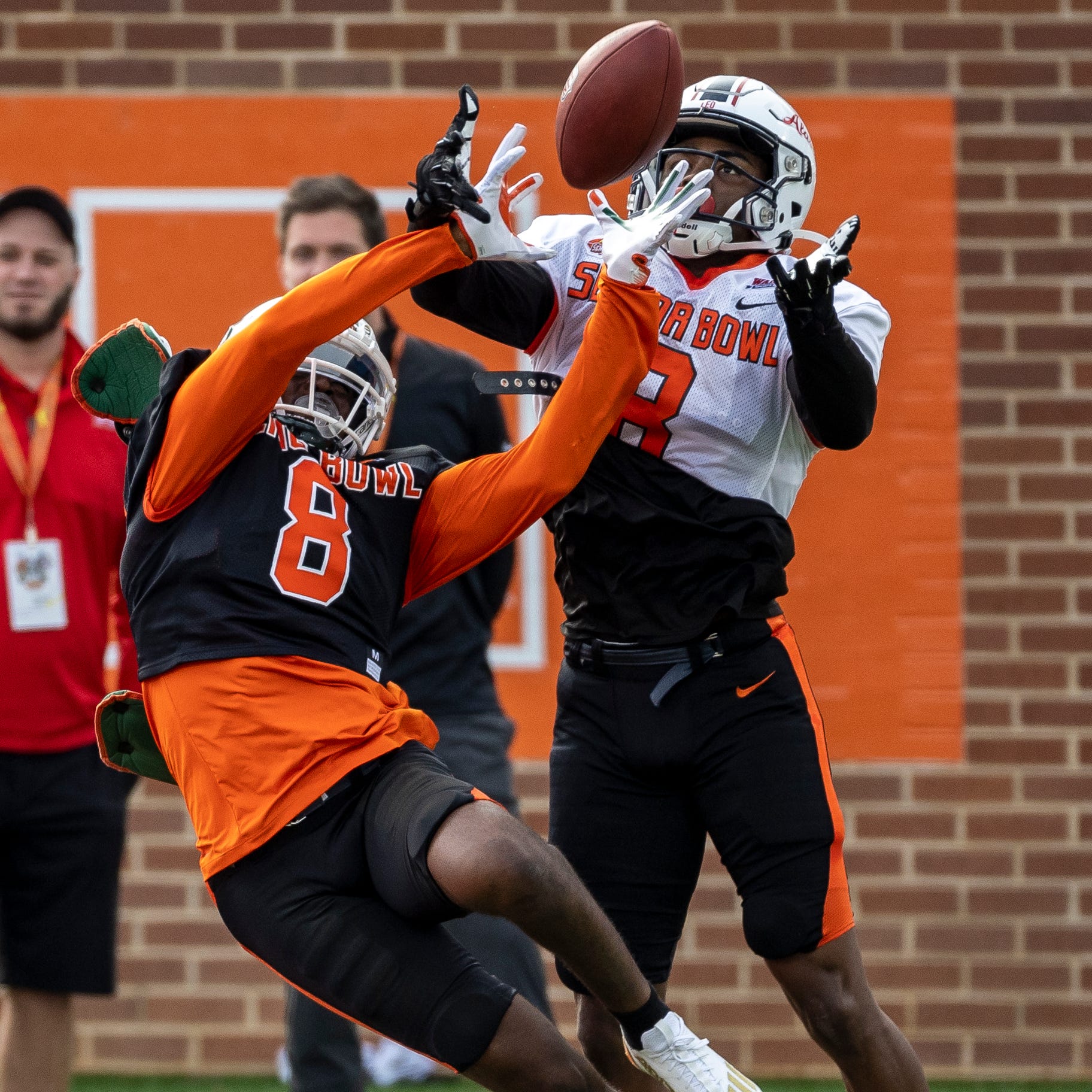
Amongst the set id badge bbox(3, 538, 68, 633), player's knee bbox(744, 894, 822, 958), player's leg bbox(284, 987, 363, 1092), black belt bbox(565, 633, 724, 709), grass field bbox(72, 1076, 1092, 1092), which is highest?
id badge bbox(3, 538, 68, 633)

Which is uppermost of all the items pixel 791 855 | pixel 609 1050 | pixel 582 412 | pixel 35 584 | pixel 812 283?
pixel 812 283

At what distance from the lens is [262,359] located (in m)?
2.92

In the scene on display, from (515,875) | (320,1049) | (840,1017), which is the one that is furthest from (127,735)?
(840,1017)

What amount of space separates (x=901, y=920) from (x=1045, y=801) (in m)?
0.60

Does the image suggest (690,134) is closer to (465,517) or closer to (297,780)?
(465,517)

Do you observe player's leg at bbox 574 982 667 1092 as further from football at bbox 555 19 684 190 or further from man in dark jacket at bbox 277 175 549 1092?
football at bbox 555 19 684 190

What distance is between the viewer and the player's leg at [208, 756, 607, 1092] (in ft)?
9.19

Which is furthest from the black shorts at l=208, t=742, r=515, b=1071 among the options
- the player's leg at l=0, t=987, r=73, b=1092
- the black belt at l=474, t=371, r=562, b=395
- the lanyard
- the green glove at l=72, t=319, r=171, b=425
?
the lanyard

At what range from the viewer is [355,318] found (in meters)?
2.95

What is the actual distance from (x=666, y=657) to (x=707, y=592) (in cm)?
15

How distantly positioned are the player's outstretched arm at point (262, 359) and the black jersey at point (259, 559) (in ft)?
0.19

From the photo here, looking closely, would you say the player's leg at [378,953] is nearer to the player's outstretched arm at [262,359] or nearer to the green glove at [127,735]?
→ the green glove at [127,735]

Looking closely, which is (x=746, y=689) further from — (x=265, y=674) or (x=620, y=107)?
(x=620, y=107)

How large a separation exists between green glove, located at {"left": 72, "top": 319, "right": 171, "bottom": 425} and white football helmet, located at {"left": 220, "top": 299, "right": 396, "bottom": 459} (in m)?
0.21
